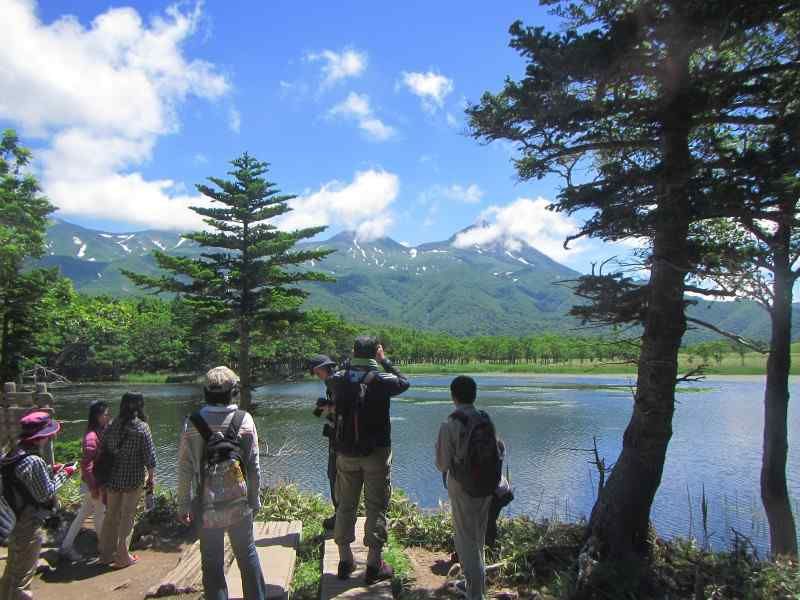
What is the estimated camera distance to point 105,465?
5.26 m

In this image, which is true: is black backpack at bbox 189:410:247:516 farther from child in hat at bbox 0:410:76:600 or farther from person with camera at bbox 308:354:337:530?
person with camera at bbox 308:354:337:530

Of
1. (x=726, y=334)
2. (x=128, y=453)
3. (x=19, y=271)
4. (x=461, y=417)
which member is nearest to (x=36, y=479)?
(x=128, y=453)

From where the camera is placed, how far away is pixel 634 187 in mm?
5492

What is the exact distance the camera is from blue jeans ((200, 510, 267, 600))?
139 inches

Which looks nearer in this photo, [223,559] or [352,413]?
[223,559]

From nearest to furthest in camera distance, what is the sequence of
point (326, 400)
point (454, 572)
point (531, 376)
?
point (454, 572) → point (326, 400) → point (531, 376)

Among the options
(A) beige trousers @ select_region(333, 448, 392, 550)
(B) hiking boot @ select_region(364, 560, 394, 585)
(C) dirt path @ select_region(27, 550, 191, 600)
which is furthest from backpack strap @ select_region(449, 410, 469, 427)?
(C) dirt path @ select_region(27, 550, 191, 600)

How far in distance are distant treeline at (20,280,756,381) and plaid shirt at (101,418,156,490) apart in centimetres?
434

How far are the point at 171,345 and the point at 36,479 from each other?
6817 cm

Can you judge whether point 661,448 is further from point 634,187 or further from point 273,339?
point 273,339

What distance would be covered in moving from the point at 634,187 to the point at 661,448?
256cm

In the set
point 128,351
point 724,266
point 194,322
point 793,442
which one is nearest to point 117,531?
point 194,322

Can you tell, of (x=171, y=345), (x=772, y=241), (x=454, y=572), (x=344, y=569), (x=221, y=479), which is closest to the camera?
(x=221, y=479)

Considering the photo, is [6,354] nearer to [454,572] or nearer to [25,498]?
[25,498]
